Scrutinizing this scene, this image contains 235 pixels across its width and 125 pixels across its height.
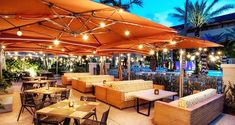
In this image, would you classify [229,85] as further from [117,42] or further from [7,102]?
[7,102]

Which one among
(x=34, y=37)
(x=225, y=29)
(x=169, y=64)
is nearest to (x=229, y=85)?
(x=34, y=37)

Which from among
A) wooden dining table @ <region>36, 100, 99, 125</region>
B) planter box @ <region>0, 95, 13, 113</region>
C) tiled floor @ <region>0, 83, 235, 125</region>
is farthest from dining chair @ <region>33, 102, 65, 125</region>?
planter box @ <region>0, 95, 13, 113</region>

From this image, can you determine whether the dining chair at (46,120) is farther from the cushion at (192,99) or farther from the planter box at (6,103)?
the cushion at (192,99)

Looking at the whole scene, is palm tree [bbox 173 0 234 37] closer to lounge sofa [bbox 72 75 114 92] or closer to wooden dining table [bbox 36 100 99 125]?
lounge sofa [bbox 72 75 114 92]

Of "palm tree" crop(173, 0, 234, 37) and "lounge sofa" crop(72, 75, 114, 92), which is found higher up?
"palm tree" crop(173, 0, 234, 37)

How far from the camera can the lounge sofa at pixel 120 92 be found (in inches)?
302

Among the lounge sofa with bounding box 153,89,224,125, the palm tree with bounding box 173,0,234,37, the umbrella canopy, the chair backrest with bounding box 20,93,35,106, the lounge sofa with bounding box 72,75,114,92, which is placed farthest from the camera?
the palm tree with bounding box 173,0,234,37

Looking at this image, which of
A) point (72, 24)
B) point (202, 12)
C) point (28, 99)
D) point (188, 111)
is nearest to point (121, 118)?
point (188, 111)

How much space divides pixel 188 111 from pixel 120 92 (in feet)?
10.3

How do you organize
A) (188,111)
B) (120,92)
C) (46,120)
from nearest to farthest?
(46,120), (188,111), (120,92)

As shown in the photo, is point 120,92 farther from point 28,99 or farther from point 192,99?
point 28,99

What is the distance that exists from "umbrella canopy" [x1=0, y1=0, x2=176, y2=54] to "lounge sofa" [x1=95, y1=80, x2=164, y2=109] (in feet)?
6.07

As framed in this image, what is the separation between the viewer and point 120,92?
7.66m

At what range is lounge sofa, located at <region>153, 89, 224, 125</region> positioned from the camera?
515 centimetres
